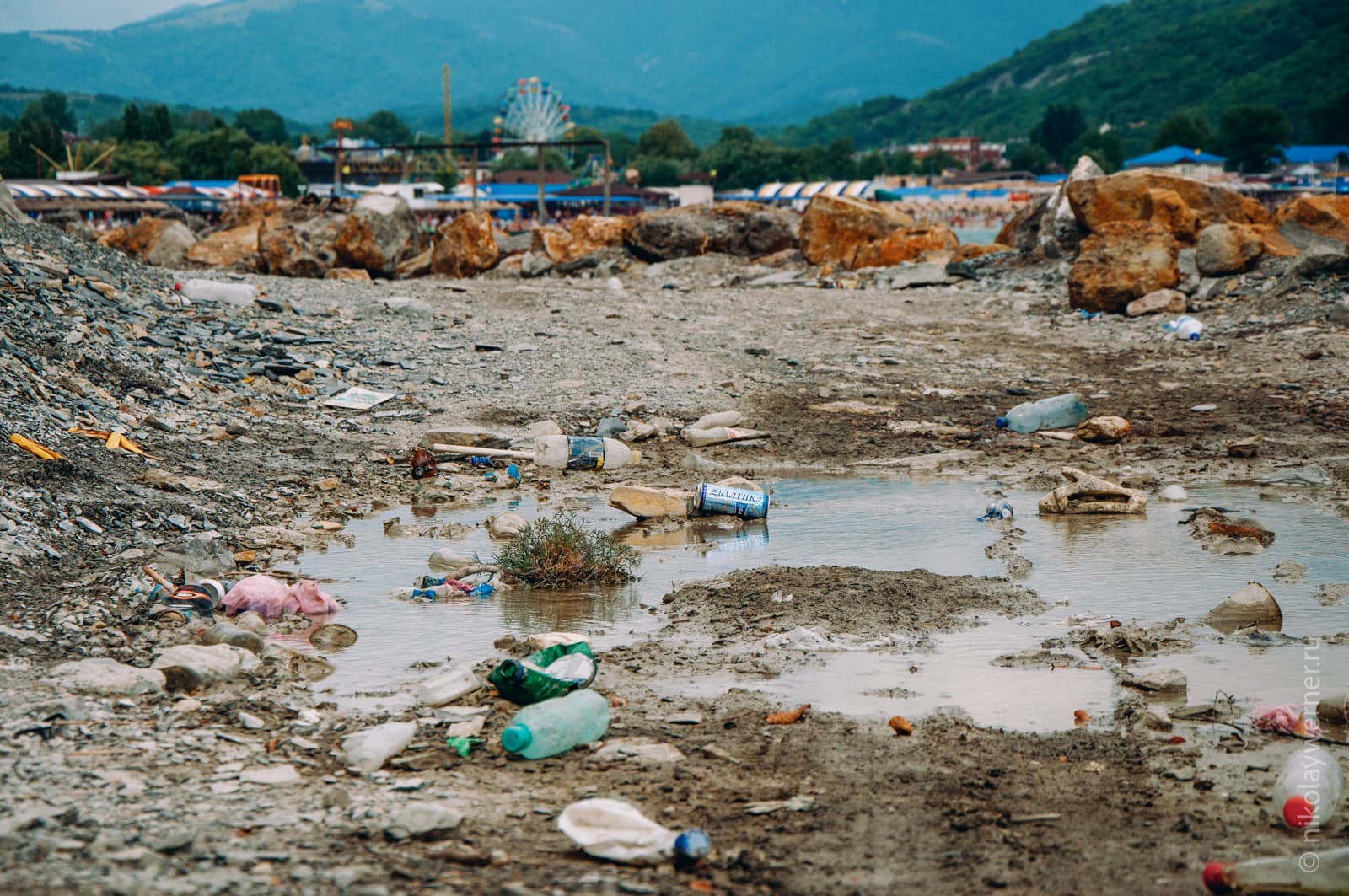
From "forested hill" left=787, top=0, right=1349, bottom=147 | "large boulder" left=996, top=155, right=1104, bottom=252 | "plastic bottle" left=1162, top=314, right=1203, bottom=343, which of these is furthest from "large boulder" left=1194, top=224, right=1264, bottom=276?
"forested hill" left=787, top=0, right=1349, bottom=147

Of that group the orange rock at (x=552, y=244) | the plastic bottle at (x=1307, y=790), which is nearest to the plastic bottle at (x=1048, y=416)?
the plastic bottle at (x=1307, y=790)

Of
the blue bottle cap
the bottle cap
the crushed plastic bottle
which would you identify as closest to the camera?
the blue bottle cap

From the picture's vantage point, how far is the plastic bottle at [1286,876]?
2.82 meters

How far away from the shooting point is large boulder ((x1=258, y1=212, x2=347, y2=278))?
18375 mm

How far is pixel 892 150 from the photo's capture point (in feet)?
497

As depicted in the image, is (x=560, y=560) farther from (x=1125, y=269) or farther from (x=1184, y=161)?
(x=1184, y=161)

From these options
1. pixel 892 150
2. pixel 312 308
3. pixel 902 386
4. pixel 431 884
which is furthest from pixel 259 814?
pixel 892 150

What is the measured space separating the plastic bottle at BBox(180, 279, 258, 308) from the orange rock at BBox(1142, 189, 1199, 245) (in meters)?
11.2

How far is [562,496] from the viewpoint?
7.76m

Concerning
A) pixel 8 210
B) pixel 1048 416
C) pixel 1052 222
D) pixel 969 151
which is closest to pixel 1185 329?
pixel 1048 416

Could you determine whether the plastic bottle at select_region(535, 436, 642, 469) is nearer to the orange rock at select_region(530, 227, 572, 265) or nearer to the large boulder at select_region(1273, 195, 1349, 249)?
the large boulder at select_region(1273, 195, 1349, 249)

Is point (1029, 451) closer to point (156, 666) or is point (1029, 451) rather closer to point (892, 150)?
point (156, 666)

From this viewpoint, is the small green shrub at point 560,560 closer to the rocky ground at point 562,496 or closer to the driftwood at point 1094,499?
the rocky ground at point 562,496

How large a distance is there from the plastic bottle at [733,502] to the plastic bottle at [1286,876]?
14.3ft
